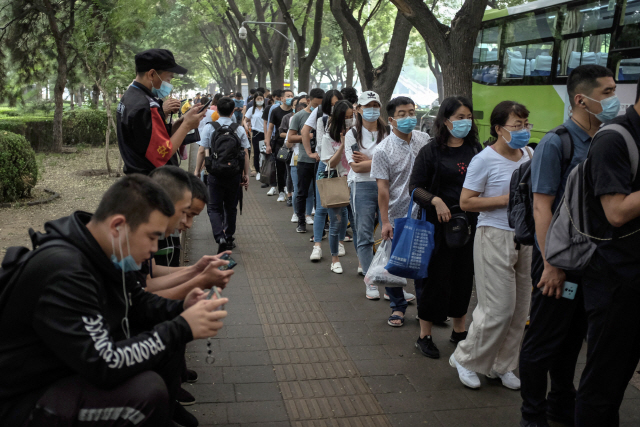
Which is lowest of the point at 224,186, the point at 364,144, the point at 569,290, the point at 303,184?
the point at 303,184

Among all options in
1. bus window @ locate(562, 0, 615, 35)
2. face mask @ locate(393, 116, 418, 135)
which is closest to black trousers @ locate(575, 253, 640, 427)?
face mask @ locate(393, 116, 418, 135)

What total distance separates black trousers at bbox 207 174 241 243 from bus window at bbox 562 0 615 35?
6170 mm

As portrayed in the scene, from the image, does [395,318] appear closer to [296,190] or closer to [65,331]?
[65,331]

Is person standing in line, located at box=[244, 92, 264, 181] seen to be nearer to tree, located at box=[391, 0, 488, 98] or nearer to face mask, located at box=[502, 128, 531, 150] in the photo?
tree, located at box=[391, 0, 488, 98]

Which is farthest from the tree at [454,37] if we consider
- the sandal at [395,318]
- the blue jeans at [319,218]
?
the sandal at [395,318]

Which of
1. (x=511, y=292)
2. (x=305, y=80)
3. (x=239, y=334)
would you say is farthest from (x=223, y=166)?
(x=305, y=80)

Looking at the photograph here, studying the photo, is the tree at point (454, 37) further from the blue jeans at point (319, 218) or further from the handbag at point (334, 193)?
the handbag at point (334, 193)

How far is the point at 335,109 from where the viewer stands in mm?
6902

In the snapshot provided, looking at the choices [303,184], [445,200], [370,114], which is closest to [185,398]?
[445,200]

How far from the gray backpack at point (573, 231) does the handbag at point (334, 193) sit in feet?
12.4

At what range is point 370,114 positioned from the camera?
601cm

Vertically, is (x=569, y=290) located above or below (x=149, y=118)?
below

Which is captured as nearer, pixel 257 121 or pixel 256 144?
pixel 257 121

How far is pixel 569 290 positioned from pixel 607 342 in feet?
1.17
